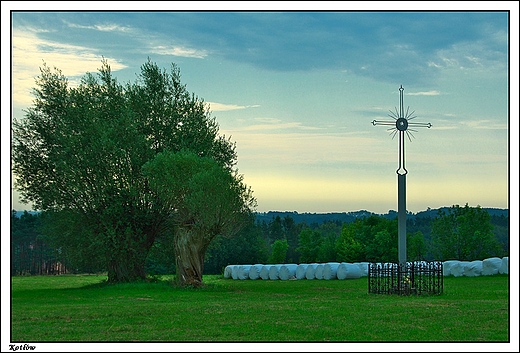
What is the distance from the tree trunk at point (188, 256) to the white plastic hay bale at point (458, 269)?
16.6 meters

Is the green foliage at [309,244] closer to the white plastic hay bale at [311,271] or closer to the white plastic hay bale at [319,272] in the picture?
the white plastic hay bale at [311,271]

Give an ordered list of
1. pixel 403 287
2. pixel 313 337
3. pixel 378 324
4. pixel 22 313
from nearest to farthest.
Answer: pixel 313 337 < pixel 378 324 < pixel 22 313 < pixel 403 287

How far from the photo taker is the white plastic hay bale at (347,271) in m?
38.3

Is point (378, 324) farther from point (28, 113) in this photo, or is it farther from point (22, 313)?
point (28, 113)

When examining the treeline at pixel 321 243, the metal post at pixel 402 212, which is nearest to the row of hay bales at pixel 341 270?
the treeline at pixel 321 243

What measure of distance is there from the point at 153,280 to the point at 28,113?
10217 mm

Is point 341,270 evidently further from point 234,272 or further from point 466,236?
point 466,236

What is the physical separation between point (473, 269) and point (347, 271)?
7.07 m

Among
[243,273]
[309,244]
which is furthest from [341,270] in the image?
[309,244]

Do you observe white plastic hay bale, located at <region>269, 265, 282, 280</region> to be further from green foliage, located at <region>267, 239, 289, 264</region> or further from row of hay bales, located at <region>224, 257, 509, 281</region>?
green foliage, located at <region>267, 239, 289, 264</region>

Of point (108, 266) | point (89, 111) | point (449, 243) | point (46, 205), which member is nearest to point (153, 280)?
point (108, 266)

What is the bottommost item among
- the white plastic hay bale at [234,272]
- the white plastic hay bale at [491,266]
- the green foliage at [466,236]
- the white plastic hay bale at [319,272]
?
the white plastic hay bale at [234,272]

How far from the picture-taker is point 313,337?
549 inches

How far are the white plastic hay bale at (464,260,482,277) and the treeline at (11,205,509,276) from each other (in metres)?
3.34
